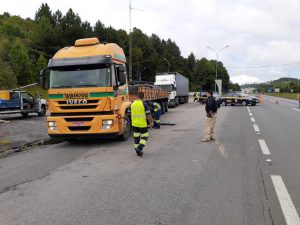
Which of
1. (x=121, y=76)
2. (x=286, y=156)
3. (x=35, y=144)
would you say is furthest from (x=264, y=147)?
(x=35, y=144)

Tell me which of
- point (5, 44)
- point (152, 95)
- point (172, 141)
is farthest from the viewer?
point (5, 44)

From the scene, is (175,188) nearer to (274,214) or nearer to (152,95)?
(274,214)

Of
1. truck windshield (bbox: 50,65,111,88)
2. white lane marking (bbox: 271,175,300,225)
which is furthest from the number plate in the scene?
white lane marking (bbox: 271,175,300,225)

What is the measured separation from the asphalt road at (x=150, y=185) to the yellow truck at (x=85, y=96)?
2.15 ft

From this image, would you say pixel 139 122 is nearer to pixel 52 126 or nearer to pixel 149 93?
pixel 52 126

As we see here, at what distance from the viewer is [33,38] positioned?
77.8 m

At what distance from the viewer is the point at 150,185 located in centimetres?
656

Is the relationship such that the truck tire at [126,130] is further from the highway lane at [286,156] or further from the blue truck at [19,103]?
the blue truck at [19,103]

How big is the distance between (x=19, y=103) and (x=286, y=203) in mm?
20221

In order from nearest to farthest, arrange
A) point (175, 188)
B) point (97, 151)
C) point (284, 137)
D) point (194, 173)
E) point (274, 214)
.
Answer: point (274, 214), point (175, 188), point (194, 173), point (97, 151), point (284, 137)

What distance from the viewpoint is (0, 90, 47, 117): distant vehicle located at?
72.7 ft

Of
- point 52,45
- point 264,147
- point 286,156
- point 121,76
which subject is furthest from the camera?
point 52,45

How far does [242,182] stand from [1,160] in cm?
611

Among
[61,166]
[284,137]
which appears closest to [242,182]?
[61,166]
